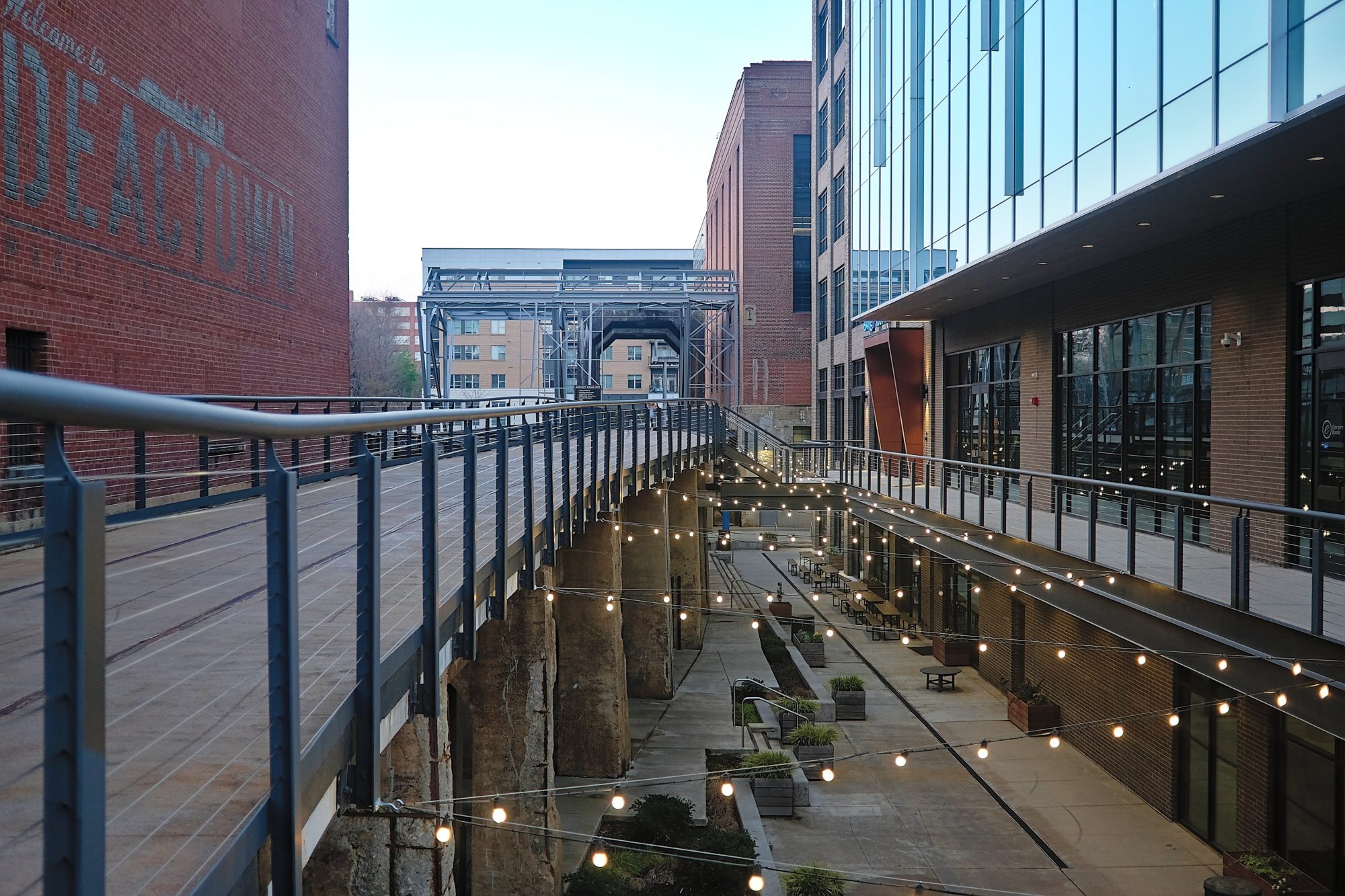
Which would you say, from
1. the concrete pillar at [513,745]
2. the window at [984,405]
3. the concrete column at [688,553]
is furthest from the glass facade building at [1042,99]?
the concrete pillar at [513,745]

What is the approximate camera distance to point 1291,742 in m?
11.6

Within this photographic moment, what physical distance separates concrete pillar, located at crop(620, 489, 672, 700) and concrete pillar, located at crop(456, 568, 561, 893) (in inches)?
330

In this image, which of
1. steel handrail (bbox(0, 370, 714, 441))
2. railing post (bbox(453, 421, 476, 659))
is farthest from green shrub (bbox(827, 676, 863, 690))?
steel handrail (bbox(0, 370, 714, 441))

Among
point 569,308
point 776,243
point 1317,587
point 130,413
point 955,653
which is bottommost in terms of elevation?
point 955,653

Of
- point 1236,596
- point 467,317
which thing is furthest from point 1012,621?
point 467,317

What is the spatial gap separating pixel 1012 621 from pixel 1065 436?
4.34 metres

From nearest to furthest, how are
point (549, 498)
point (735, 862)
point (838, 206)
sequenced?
1. point (549, 498)
2. point (735, 862)
3. point (838, 206)

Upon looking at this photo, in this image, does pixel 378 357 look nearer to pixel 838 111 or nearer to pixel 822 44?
pixel 822 44

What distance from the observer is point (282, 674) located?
104 inches

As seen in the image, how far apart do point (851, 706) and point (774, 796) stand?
4914mm

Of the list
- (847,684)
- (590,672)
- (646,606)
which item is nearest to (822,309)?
(646,606)

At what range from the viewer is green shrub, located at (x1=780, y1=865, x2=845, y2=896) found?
10.7 metres

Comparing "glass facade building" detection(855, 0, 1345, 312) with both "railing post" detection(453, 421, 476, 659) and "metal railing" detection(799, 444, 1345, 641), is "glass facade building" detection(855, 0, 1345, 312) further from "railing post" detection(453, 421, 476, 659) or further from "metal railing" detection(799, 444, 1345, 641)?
"railing post" detection(453, 421, 476, 659)

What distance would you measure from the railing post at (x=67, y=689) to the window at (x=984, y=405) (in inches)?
766
